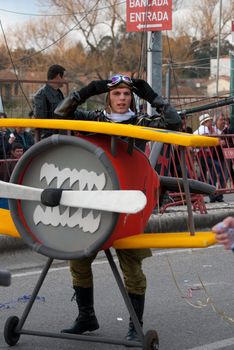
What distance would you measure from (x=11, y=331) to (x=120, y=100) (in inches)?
65.5

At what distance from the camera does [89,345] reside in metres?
5.65

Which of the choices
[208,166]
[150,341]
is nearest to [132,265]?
[150,341]

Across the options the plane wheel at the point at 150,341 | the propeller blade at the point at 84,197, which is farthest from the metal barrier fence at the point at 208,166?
the propeller blade at the point at 84,197

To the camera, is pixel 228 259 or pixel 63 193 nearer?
pixel 63 193

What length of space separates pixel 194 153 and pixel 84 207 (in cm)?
822

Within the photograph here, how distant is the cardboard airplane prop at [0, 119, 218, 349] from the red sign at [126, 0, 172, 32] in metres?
6.91

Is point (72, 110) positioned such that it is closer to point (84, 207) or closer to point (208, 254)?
point (84, 207)

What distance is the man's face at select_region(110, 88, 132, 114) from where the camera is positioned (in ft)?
18.1

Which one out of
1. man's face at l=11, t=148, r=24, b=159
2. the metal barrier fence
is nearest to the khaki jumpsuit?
man's face at l=11, t=148, r=24, b=159

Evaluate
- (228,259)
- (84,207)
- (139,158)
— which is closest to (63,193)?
(84,207)

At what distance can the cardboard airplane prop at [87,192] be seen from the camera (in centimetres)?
480

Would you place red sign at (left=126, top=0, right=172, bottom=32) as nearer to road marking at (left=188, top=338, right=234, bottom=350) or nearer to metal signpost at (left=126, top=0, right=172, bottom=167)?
metal signpost at (left=126, top=0, right=172, bottom=167)

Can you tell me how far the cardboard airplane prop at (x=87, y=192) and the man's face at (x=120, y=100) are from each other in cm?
37

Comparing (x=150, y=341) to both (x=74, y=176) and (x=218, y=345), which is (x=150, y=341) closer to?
(x=218, y=345)
